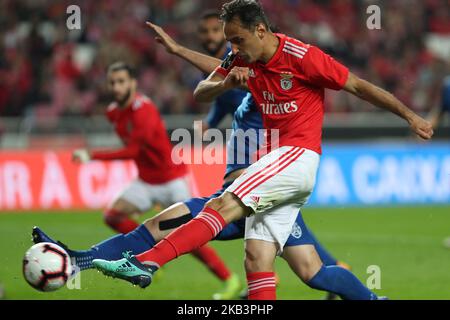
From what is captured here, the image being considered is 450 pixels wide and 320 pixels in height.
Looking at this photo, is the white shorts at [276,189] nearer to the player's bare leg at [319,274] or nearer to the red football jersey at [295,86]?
the red football jersey at [295,86]

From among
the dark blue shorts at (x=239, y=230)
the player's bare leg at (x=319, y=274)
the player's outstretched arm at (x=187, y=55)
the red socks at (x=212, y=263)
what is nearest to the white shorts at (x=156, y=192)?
the red socks at (x=212, y=263)

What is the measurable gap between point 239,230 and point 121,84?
3.27 metres

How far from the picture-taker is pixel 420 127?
18.2 ft

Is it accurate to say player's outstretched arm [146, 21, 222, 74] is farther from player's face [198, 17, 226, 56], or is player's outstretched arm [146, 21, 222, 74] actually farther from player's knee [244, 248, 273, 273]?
player's knee [244, 248, 273, 273]

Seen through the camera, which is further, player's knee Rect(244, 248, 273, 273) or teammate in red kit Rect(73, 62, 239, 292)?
teammate in red kit Rect(73, 62, 239, 292)

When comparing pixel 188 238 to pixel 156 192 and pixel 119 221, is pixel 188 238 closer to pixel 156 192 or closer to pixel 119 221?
pixel 119 221

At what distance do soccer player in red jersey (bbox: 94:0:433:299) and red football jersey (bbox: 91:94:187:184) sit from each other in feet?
11.1

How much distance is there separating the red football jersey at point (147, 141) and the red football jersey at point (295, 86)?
11.3 feet

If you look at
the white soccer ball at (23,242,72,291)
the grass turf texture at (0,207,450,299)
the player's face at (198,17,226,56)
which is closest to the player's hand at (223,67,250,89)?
the white soccer ball at (23,242,72,291)

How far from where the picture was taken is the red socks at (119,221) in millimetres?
8805

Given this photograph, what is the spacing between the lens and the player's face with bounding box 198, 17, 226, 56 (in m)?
7.80

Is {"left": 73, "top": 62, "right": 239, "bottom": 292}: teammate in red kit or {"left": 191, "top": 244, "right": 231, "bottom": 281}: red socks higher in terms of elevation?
{"left": 73, "top": 62, "right": 239, "bottom": 292}: teammate in red kit

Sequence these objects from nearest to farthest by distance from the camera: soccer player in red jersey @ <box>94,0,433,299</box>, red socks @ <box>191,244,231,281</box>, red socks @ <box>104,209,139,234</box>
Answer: soccer player in red jersey @ <box>94,0,433,299</box> < red socks @ <box>191,244,231,281</box> < red socks @ <box>104,209,139,234</box>

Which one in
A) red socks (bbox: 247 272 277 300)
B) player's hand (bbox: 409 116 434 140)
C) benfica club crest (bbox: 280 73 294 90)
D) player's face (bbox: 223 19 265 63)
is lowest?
red socks (bbox: 247 272 277 300)
